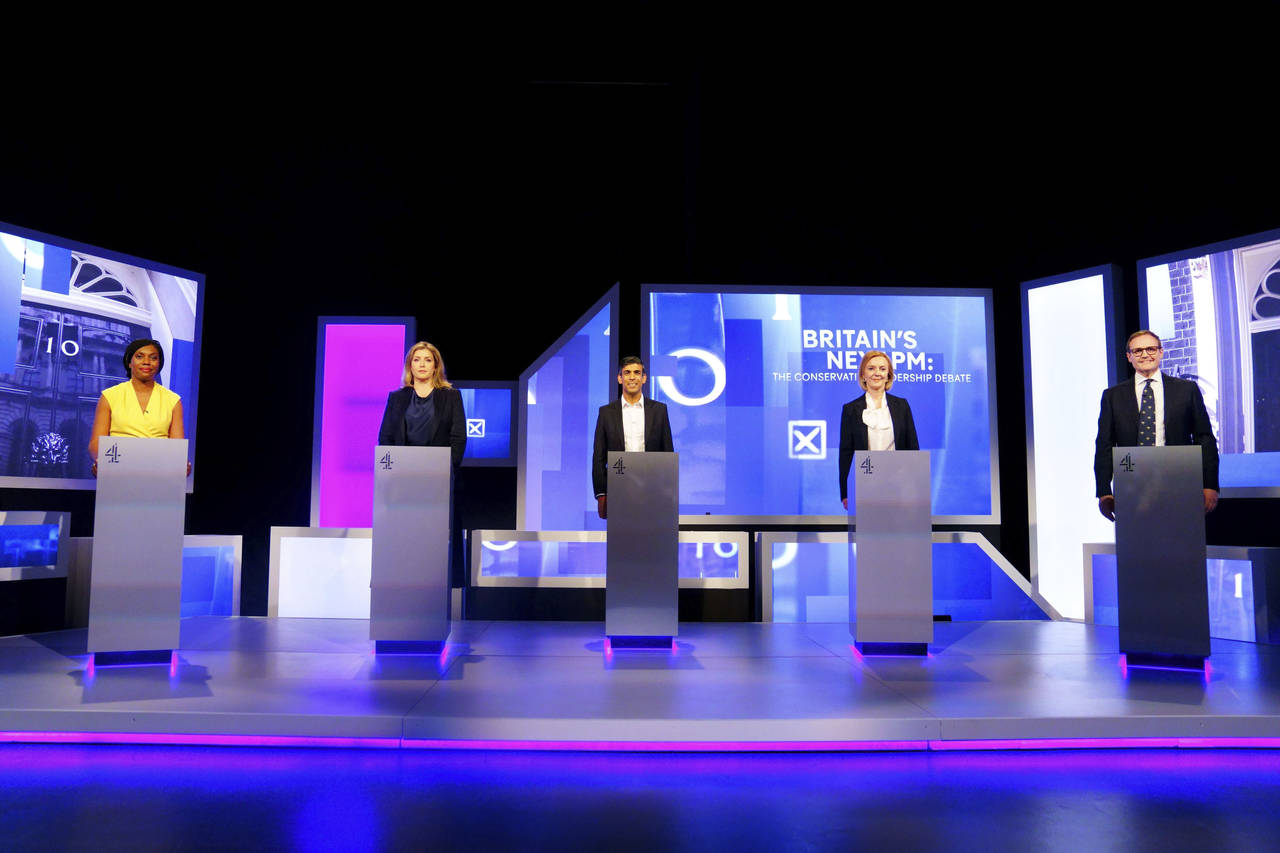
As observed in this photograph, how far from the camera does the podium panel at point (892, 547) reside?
145 inches

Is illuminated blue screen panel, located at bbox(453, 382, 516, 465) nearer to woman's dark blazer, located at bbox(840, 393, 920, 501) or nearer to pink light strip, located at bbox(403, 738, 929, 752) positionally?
woman's dark blazer, located at bbox(840, 393, 920, 501)

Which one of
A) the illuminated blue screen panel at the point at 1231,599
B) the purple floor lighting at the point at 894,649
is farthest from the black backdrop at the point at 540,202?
the purple floor lighting at the point at 894,649

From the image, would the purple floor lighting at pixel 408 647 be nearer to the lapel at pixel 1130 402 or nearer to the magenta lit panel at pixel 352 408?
the magenta lit panel at pixel 352 408

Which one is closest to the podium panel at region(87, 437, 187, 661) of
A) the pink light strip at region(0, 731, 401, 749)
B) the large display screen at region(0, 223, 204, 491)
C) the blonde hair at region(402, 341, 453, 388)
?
the pink light strip at region(0, 731, 401, 749)

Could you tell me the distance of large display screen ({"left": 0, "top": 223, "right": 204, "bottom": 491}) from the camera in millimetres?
5234

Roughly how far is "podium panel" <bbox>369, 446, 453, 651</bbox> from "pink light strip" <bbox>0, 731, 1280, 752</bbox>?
0.99m

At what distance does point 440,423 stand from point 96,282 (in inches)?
135

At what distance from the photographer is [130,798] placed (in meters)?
2.21

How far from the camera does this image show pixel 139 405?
3596mm

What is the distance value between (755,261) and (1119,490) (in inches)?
136

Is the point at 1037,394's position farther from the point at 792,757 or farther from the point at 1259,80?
the point at 792,757

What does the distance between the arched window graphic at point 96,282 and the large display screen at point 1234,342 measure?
6.93 metres

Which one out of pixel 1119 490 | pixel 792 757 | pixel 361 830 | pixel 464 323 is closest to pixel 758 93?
pixel 464 323

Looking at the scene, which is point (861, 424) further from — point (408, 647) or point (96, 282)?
point (96, 282)
